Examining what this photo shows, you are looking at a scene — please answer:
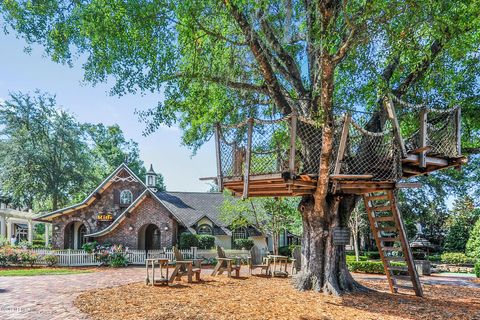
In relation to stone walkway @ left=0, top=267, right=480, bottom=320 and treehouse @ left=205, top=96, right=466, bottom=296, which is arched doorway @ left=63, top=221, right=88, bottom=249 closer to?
stone walkway @ left=0, top=267, right=480, bottom=320

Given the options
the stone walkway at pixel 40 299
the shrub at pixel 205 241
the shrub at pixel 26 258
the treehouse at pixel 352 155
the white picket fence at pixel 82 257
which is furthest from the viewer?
the shrub at pixel 205 241

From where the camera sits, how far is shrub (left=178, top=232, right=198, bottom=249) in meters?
23.9

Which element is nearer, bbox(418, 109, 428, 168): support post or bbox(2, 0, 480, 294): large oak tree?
bbox(2, 0, 480, 294): large oak tree

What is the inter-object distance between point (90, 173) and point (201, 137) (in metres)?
28.0

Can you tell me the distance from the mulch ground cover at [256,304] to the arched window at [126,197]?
16.0 m

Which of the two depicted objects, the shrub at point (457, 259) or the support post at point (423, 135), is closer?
the support post at point (423, 135)

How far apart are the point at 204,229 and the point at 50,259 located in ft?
35.5

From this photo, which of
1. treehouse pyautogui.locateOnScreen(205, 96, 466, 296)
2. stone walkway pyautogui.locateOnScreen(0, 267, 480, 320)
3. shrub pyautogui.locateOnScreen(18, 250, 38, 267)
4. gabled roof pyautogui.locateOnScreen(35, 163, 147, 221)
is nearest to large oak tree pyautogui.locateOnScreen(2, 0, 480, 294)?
treehouse pyautogui.locateOnScreen(205, 96, 466, 296)

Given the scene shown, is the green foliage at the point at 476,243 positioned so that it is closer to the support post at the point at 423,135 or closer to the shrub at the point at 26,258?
the support post at the point at 423,135

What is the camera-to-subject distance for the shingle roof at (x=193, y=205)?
27.3 meters

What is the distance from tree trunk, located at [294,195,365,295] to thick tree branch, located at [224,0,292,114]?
2.88 metres

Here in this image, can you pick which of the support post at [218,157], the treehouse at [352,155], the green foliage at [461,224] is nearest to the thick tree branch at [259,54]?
the treehouse at [352,155]

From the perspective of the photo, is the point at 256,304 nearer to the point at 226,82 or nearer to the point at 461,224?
the point at 226,82

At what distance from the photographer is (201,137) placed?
13.3 metres
